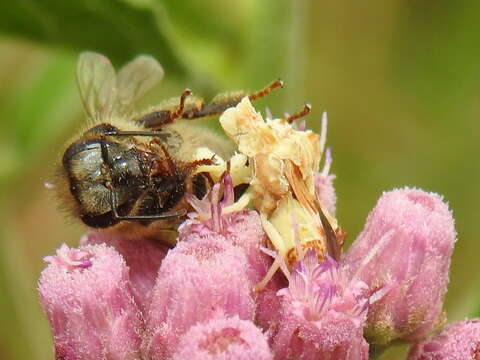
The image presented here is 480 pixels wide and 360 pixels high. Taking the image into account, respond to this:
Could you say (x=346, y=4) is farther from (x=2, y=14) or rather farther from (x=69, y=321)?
(x=69, y=321)

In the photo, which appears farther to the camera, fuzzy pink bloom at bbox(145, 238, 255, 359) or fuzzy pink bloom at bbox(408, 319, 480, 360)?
fuzzy pink bloom at bbox(408, 319, 480, 360)

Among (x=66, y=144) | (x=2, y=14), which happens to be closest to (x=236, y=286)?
(x=66, y=144)

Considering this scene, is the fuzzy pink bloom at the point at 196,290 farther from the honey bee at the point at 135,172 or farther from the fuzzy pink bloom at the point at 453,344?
the fuzzy pink bloom at the point at 453,344

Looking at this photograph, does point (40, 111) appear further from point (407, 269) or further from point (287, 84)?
point (407, 269)

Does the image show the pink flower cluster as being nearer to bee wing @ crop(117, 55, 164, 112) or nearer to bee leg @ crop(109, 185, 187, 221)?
bee leg @ crop(109, 185, 187, 221)

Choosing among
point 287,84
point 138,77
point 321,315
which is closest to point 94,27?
point 138,77

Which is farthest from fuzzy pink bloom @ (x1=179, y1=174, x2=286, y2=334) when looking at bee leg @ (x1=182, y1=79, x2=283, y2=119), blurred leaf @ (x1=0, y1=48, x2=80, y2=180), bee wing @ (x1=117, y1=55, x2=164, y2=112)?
blurred leaf @ (x1=0, y1=48, x2=80, y2=180)

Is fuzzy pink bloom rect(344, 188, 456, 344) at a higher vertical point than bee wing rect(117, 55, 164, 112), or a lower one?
lower
